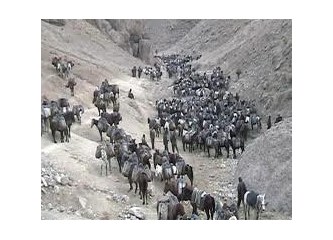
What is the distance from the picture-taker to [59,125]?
12906mm

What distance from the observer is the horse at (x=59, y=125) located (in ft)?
41.4

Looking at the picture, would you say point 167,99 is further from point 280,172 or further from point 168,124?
point 280,172

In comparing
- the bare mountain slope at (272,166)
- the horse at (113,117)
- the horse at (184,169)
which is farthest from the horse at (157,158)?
the bare mountain slope at (272,166)

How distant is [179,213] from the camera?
11844mm

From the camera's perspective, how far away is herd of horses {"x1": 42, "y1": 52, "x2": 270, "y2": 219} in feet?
40.0

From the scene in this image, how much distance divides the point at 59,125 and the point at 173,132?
113 inches

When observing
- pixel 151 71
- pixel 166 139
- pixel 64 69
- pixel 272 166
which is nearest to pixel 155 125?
pixel 166 139

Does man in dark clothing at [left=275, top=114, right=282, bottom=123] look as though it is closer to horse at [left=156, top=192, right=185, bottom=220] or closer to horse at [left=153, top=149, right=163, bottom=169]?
horse at [left=153, top=149, right=163, bottom=169]

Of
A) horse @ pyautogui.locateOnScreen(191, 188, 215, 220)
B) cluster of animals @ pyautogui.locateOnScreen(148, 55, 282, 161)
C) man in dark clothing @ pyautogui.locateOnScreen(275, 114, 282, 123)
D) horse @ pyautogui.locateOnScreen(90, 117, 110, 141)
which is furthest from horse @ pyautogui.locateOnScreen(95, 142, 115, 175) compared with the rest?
man in dark clothing @ pyautogui.locateOnScreen(275, 114, 282, 123)

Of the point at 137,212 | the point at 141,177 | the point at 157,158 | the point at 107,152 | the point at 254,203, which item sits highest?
the point at 107,152

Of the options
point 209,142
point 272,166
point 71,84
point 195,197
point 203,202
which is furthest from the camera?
point 71,84

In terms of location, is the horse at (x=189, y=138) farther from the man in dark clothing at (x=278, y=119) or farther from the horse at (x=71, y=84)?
the horse at (x=71, y=84)

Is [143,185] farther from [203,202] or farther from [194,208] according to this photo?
[203,202]
